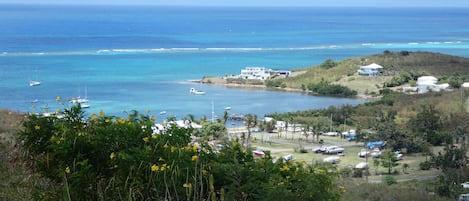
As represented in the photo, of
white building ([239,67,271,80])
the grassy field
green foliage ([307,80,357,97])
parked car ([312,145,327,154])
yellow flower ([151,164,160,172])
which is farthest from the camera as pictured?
white building ([239,67,271,80])

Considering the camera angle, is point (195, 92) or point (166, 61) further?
point (166, 61)

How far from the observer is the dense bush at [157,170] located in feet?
9.02

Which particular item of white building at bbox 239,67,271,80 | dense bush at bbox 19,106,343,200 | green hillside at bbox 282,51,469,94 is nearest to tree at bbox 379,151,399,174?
dense bush at bbox 19,106,343,200

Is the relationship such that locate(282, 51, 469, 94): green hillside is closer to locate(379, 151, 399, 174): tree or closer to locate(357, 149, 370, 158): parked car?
locate(357, 149, 370, 158): parked car

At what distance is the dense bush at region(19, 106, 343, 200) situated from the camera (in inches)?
108

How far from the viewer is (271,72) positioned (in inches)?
1430

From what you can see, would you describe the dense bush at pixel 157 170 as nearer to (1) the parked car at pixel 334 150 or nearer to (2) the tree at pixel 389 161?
(2) the tree at pixel 389 161

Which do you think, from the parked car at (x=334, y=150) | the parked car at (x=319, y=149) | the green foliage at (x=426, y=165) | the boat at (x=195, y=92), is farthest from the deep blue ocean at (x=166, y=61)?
the green foliage at (x=426, y=165)

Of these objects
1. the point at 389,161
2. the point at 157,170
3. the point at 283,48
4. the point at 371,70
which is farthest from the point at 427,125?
the point at 283,48

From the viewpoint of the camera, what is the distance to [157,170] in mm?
2736

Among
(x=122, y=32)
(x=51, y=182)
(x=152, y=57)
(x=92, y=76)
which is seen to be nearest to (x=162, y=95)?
(x=92, y=76)

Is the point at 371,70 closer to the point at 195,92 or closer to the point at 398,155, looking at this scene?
the point at 195,92

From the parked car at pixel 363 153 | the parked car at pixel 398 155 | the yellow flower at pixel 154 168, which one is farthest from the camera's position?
the parked car at pixel 363 153

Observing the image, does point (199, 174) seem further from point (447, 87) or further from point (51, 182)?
point (447, 87)
